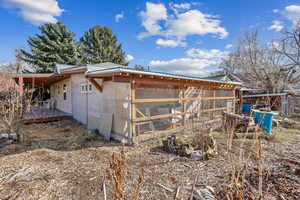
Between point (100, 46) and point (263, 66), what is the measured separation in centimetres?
2280

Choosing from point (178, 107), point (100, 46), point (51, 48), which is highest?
point (100, 46)

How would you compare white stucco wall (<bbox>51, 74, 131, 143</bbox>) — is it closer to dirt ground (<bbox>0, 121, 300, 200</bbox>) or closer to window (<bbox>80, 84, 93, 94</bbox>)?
window (<bbox>80, 84, 93, 94</bbox>)

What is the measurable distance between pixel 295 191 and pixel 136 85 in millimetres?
4441

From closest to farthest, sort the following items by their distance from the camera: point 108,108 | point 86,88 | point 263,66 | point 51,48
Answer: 1. point 108,108
2. point 86,88
3. point 263,66
4. point 51,48

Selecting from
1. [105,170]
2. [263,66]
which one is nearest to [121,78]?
[105,170]

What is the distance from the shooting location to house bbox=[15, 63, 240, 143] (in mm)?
4984

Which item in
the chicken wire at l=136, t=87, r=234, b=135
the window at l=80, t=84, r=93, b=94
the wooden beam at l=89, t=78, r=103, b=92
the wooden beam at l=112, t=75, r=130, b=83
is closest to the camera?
the wooden beam at l=112, t=75, r=130, b=83

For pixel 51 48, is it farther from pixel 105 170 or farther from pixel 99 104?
pixel 105 170

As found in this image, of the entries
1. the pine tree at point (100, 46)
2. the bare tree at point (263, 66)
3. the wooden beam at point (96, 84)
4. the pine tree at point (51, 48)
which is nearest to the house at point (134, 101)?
the wooden beam at point (96, 84)

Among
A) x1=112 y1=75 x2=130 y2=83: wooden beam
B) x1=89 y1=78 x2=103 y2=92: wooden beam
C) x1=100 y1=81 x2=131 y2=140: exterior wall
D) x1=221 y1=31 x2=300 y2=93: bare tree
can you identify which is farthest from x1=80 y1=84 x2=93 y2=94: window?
x1=221 y1=31 x2=300 y2=93: bare tree

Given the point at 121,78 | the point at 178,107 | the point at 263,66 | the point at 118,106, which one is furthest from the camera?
the point at 263,66

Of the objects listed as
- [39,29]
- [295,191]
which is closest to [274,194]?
[295,191]

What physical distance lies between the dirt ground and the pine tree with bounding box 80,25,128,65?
2156 centimetres

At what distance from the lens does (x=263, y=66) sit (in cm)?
1555
